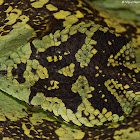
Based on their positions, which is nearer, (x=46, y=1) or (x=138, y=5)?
(x=46, y=1)

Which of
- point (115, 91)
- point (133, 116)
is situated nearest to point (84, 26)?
point (115, 91)

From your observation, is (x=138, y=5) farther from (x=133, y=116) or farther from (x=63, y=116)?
(x=63, y=116)

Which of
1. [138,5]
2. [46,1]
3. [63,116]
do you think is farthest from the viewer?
[138,5]

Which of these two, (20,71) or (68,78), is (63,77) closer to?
(68,78)

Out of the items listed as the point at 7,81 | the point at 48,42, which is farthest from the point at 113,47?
the point at 7,81

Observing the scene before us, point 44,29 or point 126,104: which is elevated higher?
point 44,29

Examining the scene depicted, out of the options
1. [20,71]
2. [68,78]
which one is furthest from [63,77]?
[20,71]

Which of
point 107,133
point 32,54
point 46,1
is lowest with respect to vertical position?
point 107,133

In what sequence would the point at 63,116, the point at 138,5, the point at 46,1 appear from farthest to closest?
the point at 138,5, the point at 46,1, the point at 63,116
